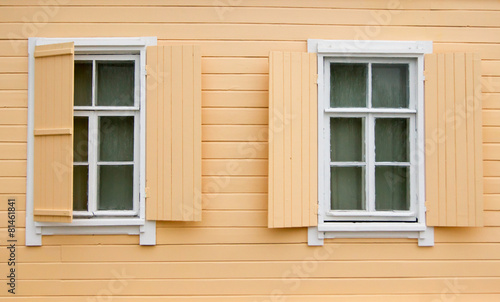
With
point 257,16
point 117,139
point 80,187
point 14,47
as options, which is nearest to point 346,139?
point 257,16

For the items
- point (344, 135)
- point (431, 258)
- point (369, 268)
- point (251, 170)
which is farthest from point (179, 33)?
point (431, 258)

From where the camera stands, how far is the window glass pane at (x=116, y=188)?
3371 mm

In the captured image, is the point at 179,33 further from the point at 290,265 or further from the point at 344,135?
the point at 290,265

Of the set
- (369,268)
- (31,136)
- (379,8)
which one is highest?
(379,8)

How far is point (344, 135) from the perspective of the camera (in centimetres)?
342

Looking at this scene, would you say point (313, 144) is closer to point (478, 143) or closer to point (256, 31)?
point (256, 31)

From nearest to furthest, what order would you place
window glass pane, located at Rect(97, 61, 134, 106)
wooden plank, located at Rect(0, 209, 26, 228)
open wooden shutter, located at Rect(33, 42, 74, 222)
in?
open wooden shutter, located at Rect(33, 42, 74, 222) < wooden plank, located at Rect(0, 209, 26, 228) < window glass pane, located at Rect(97, 61, 134, 106)

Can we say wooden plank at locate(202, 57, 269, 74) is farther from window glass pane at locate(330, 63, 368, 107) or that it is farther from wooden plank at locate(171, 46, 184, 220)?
window glass pane at locate(330, 63, 368, 107)

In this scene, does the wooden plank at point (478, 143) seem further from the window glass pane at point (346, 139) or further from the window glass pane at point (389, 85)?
the window glass pane at point (346, 139)

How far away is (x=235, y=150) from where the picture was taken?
333 centimetres

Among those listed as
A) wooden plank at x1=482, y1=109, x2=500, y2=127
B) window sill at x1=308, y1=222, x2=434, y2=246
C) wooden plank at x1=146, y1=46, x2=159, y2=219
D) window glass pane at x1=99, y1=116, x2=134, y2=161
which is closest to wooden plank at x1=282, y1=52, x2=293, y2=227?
window sill at x1=308, y1=222, x2=434, y2=246

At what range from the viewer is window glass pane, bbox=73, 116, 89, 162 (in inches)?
133

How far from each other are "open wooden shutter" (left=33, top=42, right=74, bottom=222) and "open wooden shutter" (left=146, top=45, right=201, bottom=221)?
56 cm

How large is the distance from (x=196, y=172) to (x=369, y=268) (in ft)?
4.82
